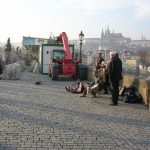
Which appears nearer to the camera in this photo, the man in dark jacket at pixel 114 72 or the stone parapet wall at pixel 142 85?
the stone parapet wall at pixel 142 85

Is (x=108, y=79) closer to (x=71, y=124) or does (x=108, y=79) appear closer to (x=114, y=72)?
(x=114, y=72)

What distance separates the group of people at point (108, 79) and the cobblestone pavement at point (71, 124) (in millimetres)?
572

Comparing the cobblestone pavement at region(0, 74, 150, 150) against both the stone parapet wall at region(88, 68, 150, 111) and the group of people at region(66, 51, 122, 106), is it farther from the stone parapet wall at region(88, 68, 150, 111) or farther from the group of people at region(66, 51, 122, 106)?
the group of people at region(66, 51, 122, 106)

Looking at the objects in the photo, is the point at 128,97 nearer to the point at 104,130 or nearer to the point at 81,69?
the point at 104,130

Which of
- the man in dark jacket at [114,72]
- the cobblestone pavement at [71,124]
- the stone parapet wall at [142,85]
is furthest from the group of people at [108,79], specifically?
the stone parapet wall at [142,85]

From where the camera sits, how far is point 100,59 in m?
18.9

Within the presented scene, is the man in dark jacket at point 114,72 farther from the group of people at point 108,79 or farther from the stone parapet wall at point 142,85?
the stone parapet wall at point 142,85

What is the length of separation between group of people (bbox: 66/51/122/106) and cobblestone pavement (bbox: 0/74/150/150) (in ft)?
1.88

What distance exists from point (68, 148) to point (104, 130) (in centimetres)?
202

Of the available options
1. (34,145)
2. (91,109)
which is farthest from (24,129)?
→ (91,109)

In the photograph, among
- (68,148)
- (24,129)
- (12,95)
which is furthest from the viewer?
(12,95)

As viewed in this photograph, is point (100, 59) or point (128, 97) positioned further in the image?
point (100, 59)

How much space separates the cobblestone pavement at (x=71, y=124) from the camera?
824 centimetres

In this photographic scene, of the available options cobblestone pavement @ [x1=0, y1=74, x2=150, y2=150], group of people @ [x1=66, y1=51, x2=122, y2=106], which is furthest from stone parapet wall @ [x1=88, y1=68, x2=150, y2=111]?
group of people @ [x1=66, y1=51, x2=122, y2=106]
